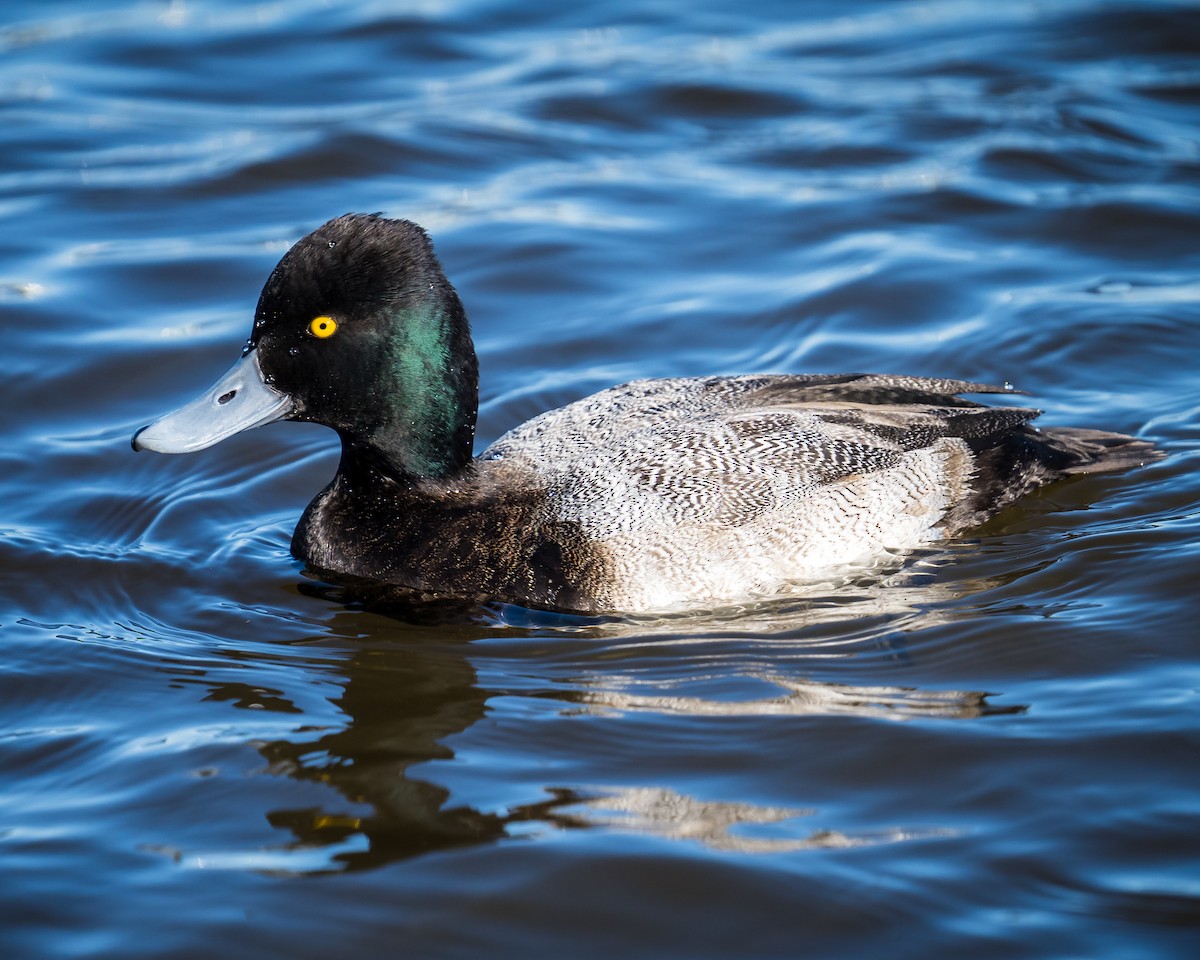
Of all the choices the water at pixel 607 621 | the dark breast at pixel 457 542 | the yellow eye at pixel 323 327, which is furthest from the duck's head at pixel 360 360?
the water at pixel 607 621

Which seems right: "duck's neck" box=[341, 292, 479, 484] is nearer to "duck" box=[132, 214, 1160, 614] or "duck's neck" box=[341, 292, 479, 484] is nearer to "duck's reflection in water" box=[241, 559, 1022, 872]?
"duck" box=[132, 214, 1160, 614]

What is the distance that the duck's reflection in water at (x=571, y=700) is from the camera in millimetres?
4848

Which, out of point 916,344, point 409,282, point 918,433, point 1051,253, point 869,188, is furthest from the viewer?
point 869,188

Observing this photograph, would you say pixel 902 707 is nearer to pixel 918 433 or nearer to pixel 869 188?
pixel 918 433

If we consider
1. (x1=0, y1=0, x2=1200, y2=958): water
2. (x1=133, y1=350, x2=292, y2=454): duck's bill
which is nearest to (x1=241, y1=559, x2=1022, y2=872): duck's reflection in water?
(x1=0, y1=0, x2=1200, y2=958): water

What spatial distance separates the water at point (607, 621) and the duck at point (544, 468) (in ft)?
0.64

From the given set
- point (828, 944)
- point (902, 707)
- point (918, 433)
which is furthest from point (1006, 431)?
point (828, 944)

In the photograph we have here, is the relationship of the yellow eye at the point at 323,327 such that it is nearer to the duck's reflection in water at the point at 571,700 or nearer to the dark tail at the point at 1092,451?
the duck's reflection in water at the point at 571,700

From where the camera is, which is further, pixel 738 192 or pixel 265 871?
pixel 738 192

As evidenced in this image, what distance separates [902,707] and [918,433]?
64.1 inches

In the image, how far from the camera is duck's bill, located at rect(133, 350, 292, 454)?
636 centimetres

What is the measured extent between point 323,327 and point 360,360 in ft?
0.67

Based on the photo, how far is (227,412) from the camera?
21.0ft

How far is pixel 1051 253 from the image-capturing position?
33.4ft
